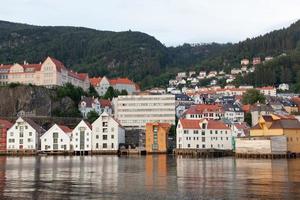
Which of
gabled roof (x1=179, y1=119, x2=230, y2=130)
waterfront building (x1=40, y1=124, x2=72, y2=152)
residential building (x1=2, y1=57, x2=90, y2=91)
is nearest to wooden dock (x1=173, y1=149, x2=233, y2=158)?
gabled roof (x1=179, y1=119, x2=230, y2=130)

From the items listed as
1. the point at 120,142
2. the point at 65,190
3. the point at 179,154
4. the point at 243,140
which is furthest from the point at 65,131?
the point at 65,190

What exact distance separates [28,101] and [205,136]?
142 feet

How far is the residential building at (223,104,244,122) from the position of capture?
130250 mm

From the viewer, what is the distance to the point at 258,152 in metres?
88.1

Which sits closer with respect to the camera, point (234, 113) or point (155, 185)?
point (155, 185)

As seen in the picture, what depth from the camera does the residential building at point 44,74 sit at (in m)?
139

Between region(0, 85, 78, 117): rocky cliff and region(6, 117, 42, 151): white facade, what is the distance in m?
13.6

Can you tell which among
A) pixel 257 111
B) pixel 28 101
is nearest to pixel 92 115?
pixel 28 101

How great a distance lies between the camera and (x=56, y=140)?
4313 inches

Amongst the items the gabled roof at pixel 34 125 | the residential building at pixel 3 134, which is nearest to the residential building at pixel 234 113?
the gabled roof at pixel 34 125

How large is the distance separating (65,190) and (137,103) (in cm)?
9641

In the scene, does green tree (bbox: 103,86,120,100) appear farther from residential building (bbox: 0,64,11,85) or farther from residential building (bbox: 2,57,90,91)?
residential building (bbox: 0,64,11,85)

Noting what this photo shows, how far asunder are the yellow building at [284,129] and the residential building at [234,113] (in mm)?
36324

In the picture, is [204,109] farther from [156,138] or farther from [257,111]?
[156,138]
